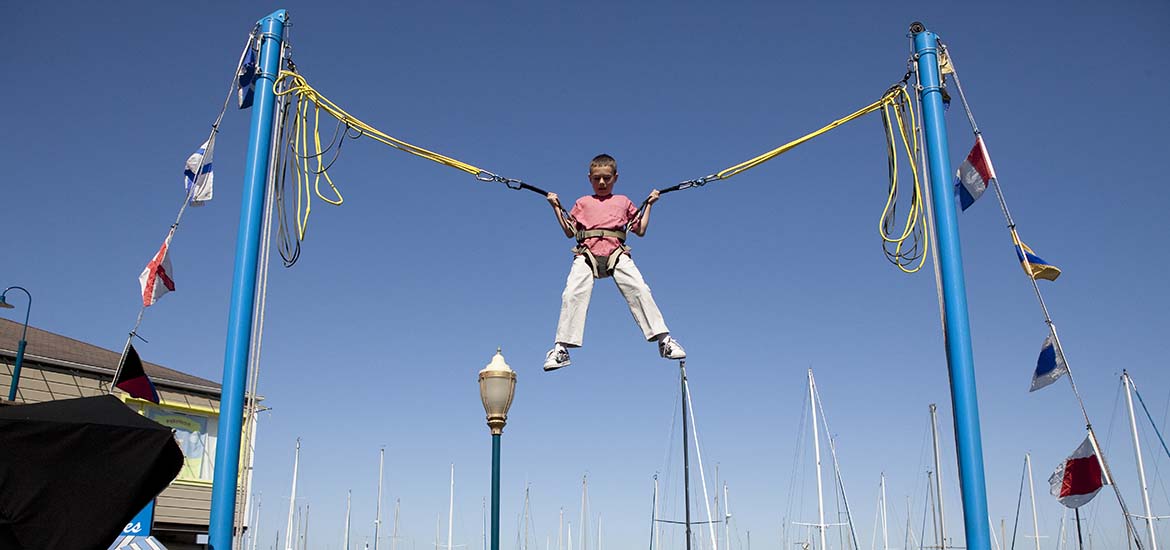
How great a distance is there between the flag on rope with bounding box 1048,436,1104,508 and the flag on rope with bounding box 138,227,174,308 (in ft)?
34.7

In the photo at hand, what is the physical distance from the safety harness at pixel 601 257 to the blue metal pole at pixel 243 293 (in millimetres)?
2968

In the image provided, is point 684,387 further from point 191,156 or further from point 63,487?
point 63,487

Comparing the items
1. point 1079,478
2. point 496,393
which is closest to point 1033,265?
point 1079,478

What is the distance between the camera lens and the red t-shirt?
948 centimetres

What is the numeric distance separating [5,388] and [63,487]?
14111 millimetres

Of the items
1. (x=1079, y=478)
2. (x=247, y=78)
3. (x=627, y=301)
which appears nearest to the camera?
(x=627, y=301)

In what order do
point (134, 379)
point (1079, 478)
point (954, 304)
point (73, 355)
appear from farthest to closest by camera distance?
1. point (73, 355)
2. point (134, 379)
3. point (1079, 478)
4. point (954, 304)

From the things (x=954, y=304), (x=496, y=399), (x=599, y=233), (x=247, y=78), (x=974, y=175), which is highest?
(x=247, y=78)

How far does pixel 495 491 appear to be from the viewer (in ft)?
34.0

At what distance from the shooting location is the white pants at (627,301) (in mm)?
9336

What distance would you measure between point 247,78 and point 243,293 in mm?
2475

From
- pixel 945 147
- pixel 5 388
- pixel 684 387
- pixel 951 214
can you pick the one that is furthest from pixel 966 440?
pixel 684 387

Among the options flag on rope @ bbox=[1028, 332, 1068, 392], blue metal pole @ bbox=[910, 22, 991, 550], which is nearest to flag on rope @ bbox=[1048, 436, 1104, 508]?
flag on rope @ bbox=[1028, 332, 1068, 392]

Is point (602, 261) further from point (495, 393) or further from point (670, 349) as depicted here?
point (495, 393)
